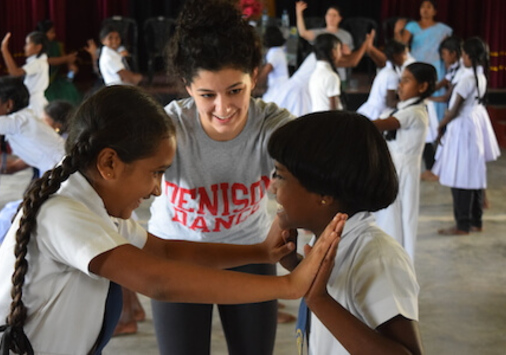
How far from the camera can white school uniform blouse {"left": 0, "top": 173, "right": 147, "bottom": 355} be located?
122cm

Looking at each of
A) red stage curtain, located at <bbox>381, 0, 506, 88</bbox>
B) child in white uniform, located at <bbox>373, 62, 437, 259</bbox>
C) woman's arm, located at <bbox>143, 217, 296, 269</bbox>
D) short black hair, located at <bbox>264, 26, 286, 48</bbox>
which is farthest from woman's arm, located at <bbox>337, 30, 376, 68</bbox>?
woman's arm, located at <bbox>143, 217, 296, 269</bbox>

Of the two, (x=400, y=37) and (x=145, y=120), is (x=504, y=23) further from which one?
(x=145, y=120)

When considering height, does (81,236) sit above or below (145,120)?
→ below

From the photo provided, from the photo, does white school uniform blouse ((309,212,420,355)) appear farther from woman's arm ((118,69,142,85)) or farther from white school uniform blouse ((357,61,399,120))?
woman's arm ((118,69,142,85))

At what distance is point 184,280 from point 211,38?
2.68 feet

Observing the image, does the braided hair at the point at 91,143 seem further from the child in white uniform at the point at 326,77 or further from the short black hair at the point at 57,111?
the child in white uniform at the point at 326,77

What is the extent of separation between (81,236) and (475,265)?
10.5ft

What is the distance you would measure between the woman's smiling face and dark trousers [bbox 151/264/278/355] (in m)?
0.39

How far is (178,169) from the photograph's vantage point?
1.93m

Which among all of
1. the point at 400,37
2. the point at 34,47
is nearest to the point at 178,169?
the point at 34,47

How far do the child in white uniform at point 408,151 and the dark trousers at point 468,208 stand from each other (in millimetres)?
1166

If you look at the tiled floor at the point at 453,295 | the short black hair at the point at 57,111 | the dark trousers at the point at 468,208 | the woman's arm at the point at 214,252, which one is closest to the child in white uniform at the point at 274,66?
the tiled floor at the point at 453,295

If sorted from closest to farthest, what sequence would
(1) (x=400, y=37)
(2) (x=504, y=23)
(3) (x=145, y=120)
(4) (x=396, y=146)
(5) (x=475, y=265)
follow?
(3) (x=145, y=120) → (4) (x=396, y=146) → (5) (x=475, y=265) → (1) (x=400, y=37) → (2) (x=504, y=23)

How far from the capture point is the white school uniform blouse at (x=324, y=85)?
15.3 feet
